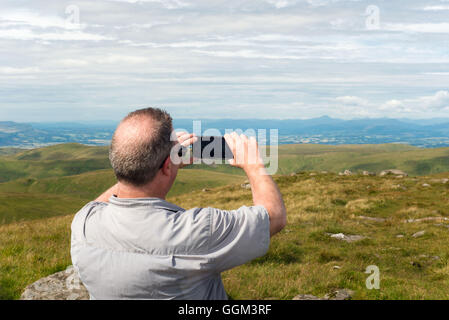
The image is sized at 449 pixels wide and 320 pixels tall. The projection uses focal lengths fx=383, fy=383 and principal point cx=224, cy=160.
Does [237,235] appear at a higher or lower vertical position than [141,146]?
lower

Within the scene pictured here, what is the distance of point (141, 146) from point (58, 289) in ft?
15.9

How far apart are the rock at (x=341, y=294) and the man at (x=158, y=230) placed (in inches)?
213

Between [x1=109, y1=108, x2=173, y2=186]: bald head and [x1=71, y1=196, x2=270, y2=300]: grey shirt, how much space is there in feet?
0.69

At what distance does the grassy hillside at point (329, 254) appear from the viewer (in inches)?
327

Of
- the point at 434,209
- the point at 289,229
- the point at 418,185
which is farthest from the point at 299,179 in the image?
the point at 289,229

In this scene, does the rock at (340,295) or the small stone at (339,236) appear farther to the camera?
the small stone at (339,236)

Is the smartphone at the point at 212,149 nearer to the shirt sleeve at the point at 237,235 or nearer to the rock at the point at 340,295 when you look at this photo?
the shirt sleeve at the point at 237,235

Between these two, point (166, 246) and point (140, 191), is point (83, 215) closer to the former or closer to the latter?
point (140, 191)

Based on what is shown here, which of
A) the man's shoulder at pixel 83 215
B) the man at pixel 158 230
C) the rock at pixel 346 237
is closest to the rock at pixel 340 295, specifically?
the man at pixel 158 230

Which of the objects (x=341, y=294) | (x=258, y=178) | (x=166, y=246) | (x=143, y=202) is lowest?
(x=341, y=294)

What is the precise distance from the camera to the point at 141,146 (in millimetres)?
2873

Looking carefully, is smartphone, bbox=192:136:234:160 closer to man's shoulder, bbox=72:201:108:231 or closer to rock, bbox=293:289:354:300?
man's shoulder, bbox=72:201:108:231

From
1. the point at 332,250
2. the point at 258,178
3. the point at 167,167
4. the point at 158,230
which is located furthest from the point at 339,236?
the point at 158,230
